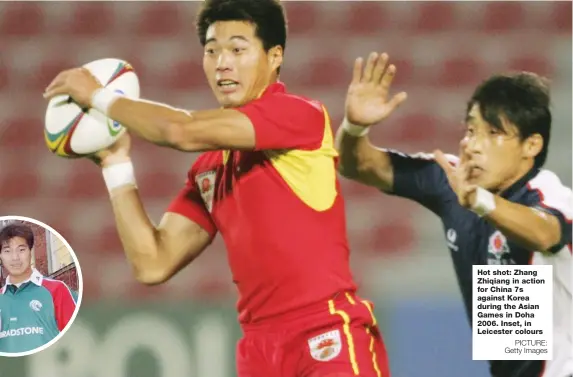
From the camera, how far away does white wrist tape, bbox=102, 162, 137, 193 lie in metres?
1.68

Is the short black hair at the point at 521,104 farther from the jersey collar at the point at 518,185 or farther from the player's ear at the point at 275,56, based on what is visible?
the player's ear at the point at 275,56

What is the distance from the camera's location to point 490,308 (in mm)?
1872

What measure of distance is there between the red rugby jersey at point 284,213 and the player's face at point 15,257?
48 cm

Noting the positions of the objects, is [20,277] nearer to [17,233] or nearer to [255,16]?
[17,233]

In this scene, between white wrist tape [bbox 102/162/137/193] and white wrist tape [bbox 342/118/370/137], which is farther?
white wrist tape [bbox 342/118/370/137]

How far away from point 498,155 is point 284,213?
532 mm

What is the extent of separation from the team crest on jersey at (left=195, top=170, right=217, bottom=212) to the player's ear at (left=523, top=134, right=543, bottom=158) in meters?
0.61

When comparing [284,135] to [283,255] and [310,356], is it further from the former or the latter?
[310,356]

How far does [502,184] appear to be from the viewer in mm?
1885

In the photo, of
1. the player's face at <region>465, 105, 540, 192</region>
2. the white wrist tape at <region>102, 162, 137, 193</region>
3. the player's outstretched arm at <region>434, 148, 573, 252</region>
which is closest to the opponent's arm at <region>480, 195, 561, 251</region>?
the player's outstretched arm at <region>434, 148, 573, 252</region>

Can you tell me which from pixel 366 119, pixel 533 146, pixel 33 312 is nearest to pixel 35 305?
pixel 33 312

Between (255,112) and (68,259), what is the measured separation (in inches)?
24.5

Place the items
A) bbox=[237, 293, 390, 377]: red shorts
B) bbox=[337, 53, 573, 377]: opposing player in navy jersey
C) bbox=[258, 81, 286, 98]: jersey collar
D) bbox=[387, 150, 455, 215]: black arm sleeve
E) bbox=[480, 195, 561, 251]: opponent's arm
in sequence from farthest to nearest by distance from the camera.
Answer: bbox=[387, 150, 455, 215]: black arm sleeve → bbox=[337, 53, 573, 377]: opposing player in navy jersey → bbox=[480, 195, 561, 251]: opponent's arm → bbox=[258, 81, 286, 98]: jersey collar → bbox=[237, 293, 390, 377]: red shorts

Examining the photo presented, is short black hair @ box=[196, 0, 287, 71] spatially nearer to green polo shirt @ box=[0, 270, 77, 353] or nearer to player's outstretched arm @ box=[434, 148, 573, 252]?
player's outstretched arm @ box=[434, 148, 573, 252]
